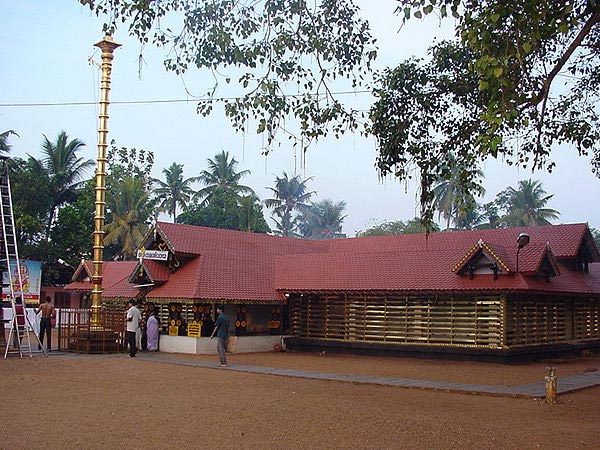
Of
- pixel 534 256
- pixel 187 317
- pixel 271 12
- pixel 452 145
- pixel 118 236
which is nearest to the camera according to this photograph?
pixel 271 12

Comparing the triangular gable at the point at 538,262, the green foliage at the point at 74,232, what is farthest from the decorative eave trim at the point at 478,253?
the green foliage at the point at 74,232

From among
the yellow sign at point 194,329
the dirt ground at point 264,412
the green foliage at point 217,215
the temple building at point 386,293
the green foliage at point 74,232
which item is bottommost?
the dirt ground at point 264,412

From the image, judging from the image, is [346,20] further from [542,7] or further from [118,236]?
[118,236]

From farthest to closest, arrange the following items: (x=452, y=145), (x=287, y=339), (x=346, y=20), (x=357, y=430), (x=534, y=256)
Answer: (x=287, y=339)
(x=534, y=256)
(x=452, y=145)
(x=346, y=20)
(x=357, y=430)

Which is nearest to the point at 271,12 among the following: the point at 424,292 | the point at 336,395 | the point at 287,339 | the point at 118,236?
the point at 336,395

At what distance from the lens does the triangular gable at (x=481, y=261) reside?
1998 centimetres

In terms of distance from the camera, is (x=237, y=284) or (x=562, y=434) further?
(x=237, y=284)

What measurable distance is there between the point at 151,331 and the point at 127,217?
20644 mm

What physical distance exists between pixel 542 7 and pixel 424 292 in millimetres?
12215

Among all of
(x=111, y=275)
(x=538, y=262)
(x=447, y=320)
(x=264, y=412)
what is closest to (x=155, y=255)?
(x=111, y=275)

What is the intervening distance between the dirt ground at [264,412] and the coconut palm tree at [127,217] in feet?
80.4

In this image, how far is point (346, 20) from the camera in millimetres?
11070

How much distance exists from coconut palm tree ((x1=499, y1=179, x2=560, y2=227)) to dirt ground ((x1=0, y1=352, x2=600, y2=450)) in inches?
1448

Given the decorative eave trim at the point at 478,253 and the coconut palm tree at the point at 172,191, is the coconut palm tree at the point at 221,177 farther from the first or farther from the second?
the decorative eave trim at the point at 478,253
